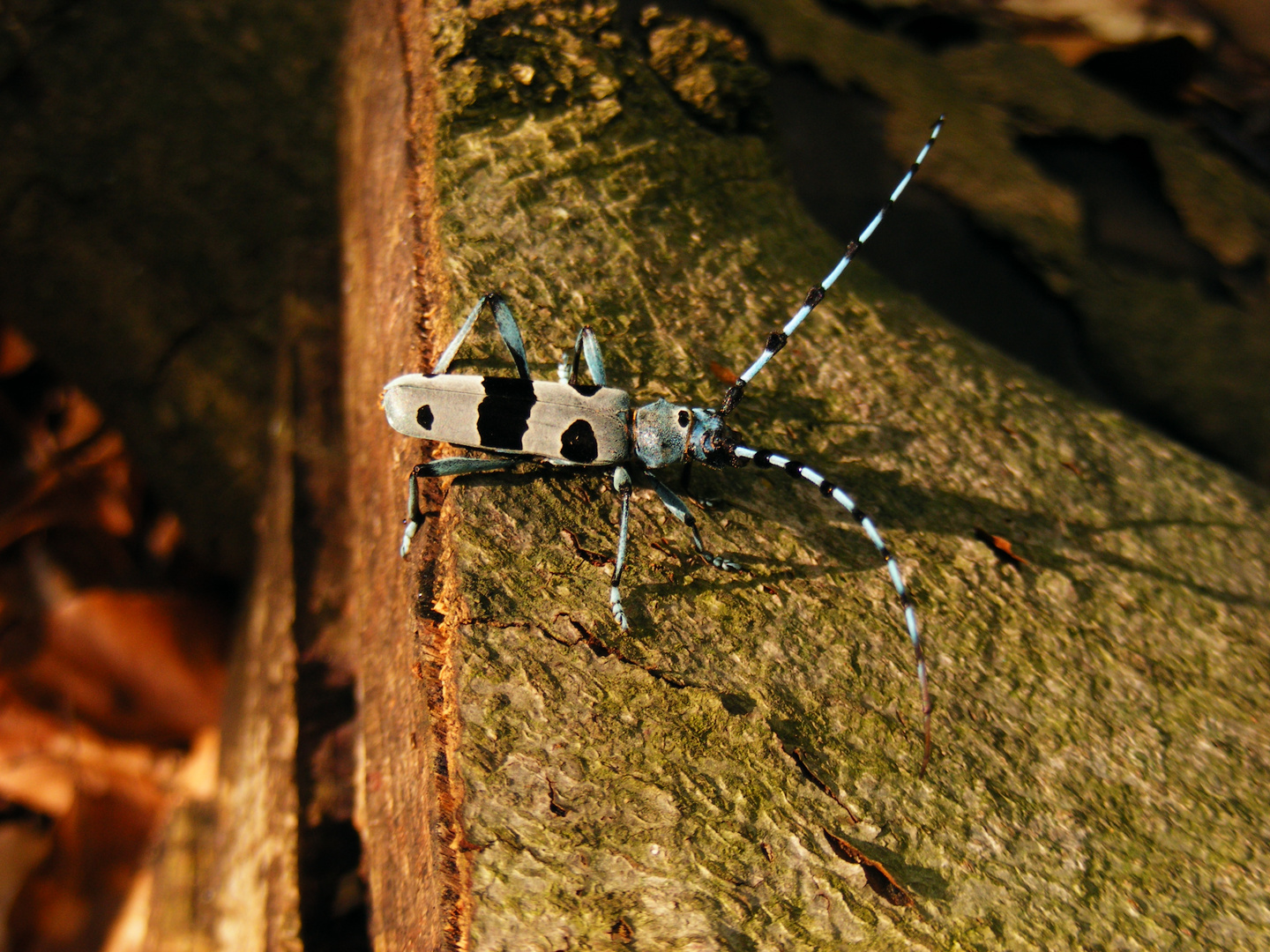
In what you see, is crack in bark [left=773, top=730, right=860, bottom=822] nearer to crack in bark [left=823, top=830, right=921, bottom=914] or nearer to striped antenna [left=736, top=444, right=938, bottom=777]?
crack in bark [left=823, top=830, right=921, bottom=914]

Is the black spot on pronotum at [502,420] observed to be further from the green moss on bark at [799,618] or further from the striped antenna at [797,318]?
the striped antenna at [797,318]

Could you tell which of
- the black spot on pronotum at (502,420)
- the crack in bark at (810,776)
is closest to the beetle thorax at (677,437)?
the black spot on pronotum at (502,420)

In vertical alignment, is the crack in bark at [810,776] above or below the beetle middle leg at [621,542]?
below

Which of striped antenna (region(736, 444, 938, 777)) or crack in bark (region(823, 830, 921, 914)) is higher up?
striped antenna (region(736, 444, 938, 777))

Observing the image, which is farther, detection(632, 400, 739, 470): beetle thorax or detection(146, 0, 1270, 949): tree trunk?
detection(632, 400, 739, 470): beetle thorax

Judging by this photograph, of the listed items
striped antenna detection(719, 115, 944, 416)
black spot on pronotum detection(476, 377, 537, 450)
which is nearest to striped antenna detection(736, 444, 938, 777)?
striped antenna detection(719, 115, 944, 416)

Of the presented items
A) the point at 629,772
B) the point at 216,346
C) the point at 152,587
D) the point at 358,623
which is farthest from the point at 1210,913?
the point at 152,587

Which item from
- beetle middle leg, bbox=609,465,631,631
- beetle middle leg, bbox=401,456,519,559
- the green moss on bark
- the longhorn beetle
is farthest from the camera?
the longhorn beetle
